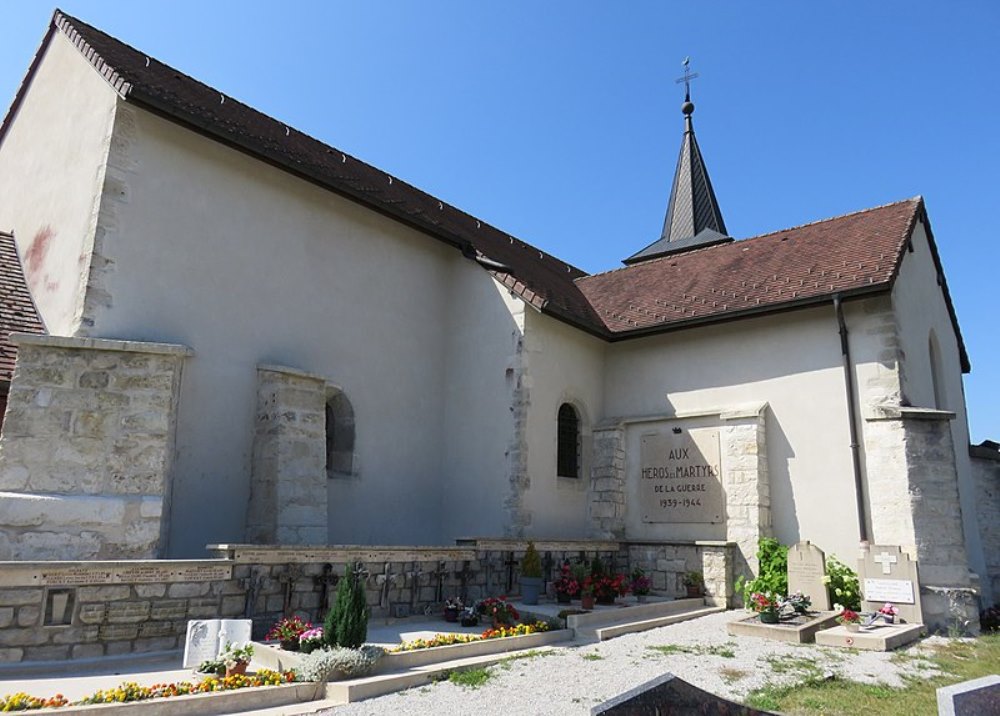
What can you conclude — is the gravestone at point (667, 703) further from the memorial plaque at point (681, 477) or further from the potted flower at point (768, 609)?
the memorial plaque at point (681, 477)

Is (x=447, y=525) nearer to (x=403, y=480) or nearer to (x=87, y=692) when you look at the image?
(x=403, y=480)

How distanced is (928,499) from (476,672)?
7780 mm

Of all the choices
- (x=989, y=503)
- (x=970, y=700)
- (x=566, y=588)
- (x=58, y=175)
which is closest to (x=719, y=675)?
(x=970, y=700)

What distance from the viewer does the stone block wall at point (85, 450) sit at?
7992 millimetres

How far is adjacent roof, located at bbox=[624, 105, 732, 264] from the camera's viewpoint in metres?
24.2

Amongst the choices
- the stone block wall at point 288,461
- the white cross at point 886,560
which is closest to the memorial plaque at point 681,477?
the white cross at point 886,560

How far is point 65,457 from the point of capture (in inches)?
327

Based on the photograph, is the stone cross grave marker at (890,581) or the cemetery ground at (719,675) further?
the stone cross grave marker at (890,581)

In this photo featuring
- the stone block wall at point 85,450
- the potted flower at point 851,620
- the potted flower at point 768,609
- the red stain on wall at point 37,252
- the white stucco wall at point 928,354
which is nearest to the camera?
the stone block wall at point 85,450

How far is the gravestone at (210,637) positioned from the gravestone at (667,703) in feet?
15.9

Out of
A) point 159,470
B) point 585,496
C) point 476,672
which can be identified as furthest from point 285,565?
point 585,496

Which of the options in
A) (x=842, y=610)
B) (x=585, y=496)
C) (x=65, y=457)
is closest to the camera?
(x=65, y=457)

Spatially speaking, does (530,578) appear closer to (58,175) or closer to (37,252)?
(37,252)

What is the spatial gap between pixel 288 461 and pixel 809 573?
8.07 m
